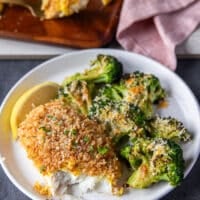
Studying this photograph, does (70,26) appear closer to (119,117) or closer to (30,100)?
(30,100)

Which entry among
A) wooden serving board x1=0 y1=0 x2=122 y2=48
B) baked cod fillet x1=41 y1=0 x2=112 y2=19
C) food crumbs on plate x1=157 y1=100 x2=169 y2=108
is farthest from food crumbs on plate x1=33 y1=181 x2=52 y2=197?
baked cod fillet x1=41 y1=0 x2=112 y2=19

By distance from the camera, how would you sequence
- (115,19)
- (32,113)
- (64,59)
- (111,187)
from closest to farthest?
(111,187)
(32,113)
(64,59)
(115,19)

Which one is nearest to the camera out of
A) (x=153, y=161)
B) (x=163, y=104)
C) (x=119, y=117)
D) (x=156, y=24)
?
(x=153, y=161)

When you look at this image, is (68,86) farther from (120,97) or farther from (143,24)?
(143,24)

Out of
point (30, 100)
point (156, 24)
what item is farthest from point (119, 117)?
point (156, 24)

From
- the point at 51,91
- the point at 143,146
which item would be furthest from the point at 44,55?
the point at 143,146

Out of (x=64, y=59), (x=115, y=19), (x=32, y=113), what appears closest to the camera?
(x=32, y=113)

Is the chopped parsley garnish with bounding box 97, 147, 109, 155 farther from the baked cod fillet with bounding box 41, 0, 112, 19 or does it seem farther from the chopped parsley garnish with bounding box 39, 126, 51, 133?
the baked cod fillet with bounding box 41, 0, 112, 19
